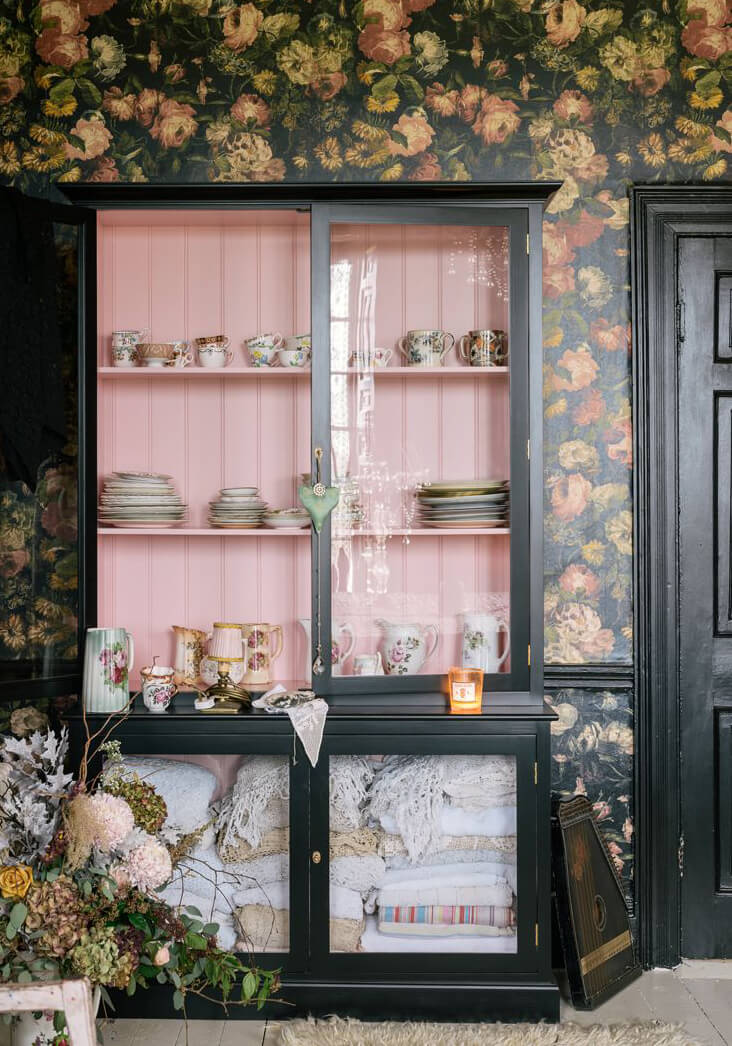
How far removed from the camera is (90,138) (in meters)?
2.89

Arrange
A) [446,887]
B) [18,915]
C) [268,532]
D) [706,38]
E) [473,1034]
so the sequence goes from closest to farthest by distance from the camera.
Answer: [18,915], [473,1034], [446,887], [268,532], [706,38]

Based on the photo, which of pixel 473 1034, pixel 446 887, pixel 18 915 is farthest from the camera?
pixel 446 887

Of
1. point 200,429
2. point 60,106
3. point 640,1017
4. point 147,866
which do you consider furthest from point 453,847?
point 60,106

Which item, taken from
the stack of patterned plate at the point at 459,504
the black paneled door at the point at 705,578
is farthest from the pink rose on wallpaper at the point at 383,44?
the stack of patterned plate at the point at 459,504

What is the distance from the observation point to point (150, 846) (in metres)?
→ 1.99

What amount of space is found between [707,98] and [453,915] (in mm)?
2531

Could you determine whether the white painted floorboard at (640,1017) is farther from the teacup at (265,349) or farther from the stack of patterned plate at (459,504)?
the teacup at (265,349)

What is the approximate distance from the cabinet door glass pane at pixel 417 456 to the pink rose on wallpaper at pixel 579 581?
45cm

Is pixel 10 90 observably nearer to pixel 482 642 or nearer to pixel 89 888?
pixel 482 642

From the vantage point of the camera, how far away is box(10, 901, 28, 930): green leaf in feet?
5.93

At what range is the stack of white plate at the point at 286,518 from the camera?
2.69m

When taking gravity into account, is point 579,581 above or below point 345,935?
above

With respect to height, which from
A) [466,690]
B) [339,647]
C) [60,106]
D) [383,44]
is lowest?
[466,690]

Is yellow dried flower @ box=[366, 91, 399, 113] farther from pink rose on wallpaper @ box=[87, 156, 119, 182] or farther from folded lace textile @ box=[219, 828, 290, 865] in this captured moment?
folded lace textile @ box=[219, 828, 290, 865]
